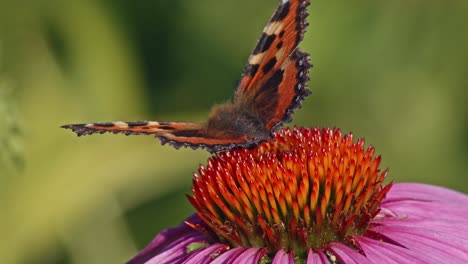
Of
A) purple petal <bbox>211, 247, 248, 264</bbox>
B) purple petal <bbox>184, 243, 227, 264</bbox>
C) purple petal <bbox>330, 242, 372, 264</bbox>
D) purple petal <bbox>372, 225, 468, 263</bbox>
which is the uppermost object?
purple petal <bbox>184, 243, 227, 264</bbox>

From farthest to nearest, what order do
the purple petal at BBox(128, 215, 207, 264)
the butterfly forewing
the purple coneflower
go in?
the butterfly forewing
the purple petal at BBox(128, 215, 207, 264)
the purple coneflower

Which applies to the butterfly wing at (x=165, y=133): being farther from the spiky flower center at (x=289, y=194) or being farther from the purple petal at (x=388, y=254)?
the purple petal at (x=388, y=254)

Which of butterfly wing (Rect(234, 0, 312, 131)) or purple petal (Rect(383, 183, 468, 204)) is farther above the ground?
butterfly wing (Rect(234, 0, 312, 131))

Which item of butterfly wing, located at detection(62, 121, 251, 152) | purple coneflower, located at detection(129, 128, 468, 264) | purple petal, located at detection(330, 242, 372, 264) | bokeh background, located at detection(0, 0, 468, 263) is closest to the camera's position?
purple petal, located at detection(330, 242, 372, 264)

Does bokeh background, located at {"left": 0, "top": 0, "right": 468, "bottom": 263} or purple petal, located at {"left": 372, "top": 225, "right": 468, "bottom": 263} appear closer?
purple petal, located at {"left": 372, "top": 225, "right": 468, "bottom": 263}

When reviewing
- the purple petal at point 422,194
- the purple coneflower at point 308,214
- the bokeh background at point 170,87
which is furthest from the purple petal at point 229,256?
the bokeh background at point 170,87

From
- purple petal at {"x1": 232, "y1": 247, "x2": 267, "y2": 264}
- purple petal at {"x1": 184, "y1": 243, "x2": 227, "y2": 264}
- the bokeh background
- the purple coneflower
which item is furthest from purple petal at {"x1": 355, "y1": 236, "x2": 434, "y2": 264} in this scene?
the bokeh background

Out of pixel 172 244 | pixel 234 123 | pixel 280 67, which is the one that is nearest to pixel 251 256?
pixel 172 244

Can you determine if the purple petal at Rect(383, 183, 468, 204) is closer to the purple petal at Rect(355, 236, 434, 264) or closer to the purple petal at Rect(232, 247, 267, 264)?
the purple petal at Rect(355, 236, 434, 264)
